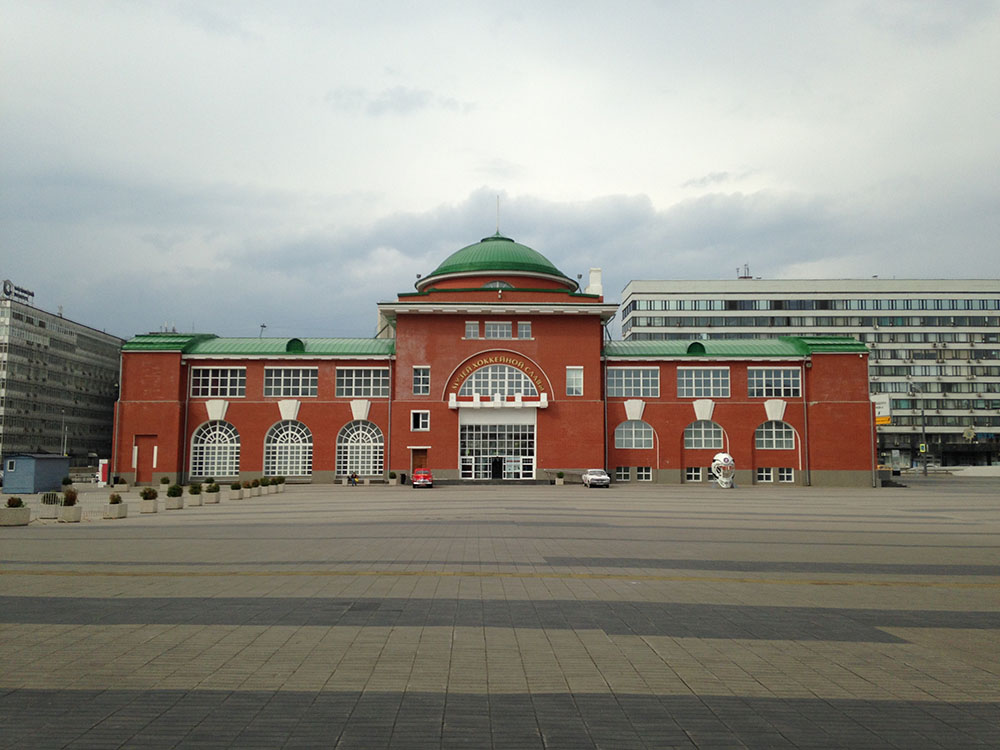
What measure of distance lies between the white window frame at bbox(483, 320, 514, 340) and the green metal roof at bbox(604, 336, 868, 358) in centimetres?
739

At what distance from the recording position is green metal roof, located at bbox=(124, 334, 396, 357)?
178ft

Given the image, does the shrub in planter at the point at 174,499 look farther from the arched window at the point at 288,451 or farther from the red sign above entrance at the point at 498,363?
the red sign above entrance at the point at 498,363

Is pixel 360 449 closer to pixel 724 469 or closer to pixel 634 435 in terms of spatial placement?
pixel 634 435

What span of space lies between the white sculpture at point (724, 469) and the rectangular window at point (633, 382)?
255 inches

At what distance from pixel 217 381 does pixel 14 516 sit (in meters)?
32.5

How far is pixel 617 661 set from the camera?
792 cm

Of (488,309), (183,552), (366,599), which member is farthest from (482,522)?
(488,309)

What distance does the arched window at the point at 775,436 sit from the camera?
55.5 meters

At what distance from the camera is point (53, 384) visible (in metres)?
86.9

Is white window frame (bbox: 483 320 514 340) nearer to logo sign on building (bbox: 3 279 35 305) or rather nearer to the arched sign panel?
the arched sign panel

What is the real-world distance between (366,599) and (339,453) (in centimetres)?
4433

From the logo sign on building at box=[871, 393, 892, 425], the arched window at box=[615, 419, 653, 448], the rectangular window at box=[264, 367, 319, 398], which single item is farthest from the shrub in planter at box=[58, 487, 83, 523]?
the logo sign on building at box=[871, 393, 892, 425]

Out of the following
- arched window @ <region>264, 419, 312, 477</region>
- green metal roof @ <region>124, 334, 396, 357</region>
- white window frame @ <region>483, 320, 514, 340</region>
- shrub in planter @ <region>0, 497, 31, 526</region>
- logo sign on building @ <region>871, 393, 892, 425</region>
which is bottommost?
shrub in planter @ <region>0, 497, 31, 526</region>

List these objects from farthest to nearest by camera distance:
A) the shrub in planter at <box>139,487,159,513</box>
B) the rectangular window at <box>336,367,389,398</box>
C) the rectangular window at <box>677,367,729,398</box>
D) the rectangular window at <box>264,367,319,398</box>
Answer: the rectangular window at <box>677,367,729,398</box> → the rectangular window at <box>336,367,389,398</box> → the rectangular window at <box>264,367,319,398</box> → the shrub in planter at <box>139,487,159,513</box>
